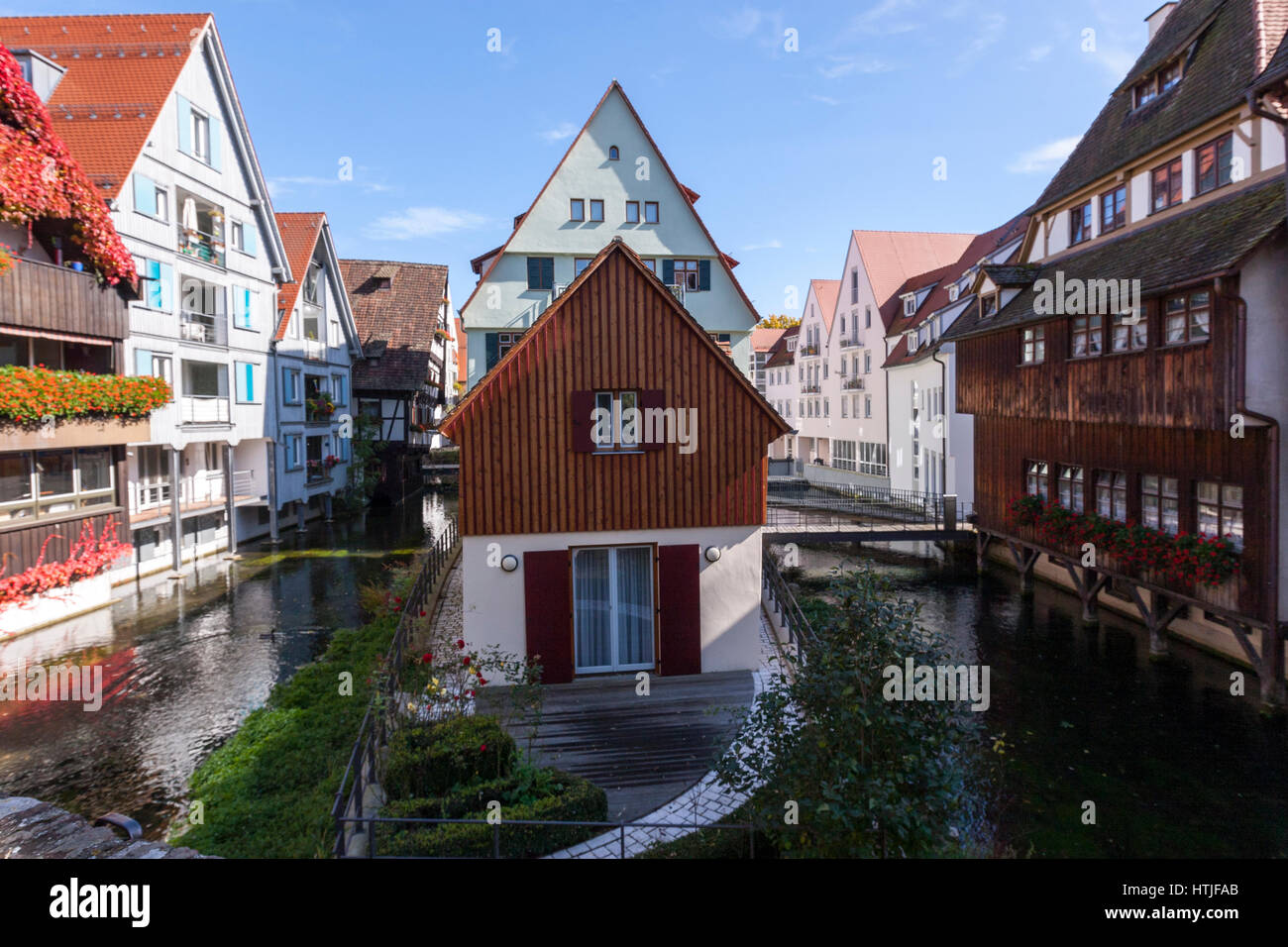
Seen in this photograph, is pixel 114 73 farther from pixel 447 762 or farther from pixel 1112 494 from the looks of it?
pixel 1112 494

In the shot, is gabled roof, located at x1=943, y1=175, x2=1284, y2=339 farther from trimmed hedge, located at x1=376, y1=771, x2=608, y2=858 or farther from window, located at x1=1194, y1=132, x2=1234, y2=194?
trimmed hedge, located at x1=376, y1=771, x2=608, y2=858

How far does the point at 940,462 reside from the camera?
3506 cm

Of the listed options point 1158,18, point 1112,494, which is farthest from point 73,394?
point 1158,18

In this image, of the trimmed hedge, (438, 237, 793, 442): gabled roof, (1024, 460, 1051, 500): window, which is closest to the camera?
the trimmed hedge

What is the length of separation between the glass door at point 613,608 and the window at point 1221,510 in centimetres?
1151

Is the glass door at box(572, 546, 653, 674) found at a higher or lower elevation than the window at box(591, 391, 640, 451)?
lower

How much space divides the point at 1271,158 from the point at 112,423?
91.1 ft

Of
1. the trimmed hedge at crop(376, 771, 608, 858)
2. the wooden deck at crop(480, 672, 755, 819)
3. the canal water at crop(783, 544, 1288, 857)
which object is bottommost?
the canal water at crop(783, 544, 1288, 857)

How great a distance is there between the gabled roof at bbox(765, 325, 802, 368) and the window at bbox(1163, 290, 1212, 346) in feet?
150

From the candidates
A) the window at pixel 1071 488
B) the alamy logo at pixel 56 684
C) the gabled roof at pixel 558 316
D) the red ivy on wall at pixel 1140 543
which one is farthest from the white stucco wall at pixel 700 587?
the window at pixel 1071 488

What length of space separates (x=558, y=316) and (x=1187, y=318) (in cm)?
1274

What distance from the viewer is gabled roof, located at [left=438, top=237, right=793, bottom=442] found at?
12070 mm

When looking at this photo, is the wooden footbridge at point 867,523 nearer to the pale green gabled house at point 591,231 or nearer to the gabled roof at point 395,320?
the pale green gabled house at point 591,231
